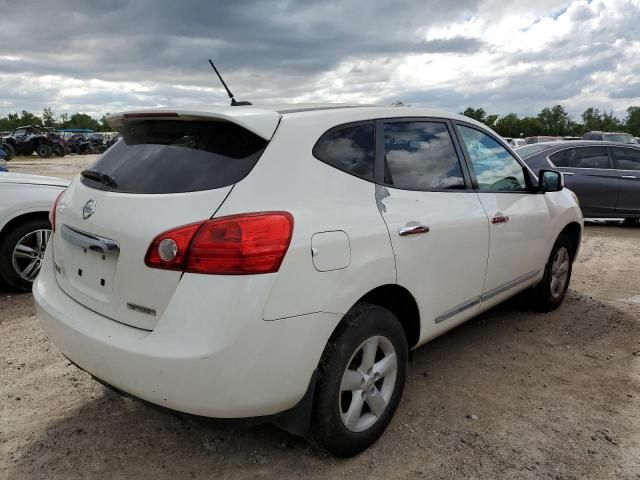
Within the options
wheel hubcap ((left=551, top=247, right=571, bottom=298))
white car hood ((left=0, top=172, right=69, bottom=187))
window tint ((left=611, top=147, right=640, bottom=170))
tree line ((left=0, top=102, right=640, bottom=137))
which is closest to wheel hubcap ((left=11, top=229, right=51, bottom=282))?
white car hood ((left=0, top=172, right=69, bottom=187))

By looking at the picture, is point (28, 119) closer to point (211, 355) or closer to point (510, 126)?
point (510, 126)

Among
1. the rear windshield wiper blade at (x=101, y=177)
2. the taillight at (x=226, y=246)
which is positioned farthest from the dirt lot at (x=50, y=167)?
the taillight at (x=226, y=246)

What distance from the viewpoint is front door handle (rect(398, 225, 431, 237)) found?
260 centimetres

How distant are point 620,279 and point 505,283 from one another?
302 cm

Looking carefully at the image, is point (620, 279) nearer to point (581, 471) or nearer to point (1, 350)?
point (581, 471)

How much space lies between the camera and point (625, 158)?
953cm

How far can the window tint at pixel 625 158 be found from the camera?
9445 mm

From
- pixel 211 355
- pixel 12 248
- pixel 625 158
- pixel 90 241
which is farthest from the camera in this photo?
pixel 625 158

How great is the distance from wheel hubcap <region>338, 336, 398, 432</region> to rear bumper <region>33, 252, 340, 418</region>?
13.0 inches

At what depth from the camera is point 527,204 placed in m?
3.91

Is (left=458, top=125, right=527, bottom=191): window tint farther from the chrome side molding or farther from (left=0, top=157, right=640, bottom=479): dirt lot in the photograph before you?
the chrome side molding

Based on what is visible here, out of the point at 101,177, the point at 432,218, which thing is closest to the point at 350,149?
the point at 432,218

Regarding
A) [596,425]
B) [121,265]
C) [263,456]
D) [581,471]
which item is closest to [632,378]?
[596,425]

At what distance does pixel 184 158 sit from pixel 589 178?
8714 mm
